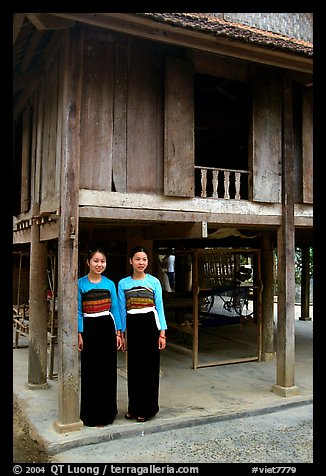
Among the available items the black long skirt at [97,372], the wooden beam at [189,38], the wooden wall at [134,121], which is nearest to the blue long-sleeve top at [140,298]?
the black long skirt at [97,372]

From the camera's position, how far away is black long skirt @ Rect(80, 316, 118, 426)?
5816mm

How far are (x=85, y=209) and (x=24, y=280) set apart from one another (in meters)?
7.50

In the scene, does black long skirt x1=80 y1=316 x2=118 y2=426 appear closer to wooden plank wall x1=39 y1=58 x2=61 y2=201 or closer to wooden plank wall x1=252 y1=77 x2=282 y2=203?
wooden plank wall x1=39 y1=58 x2=61 y2=201

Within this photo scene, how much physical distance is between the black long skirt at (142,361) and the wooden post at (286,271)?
94.9 inches

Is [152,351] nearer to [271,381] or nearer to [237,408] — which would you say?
[237,408]

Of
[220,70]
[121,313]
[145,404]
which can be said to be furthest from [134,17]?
[145,404]

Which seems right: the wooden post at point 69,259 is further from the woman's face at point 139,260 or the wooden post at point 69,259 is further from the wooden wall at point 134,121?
the woman's face at point 139,260

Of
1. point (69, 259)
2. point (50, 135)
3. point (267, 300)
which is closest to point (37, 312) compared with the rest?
point (69, 259)

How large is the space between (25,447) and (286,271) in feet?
15.0

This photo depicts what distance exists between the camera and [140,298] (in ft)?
19.6

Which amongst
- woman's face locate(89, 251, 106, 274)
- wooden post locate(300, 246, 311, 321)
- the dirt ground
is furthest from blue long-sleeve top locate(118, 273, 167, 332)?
wooden post locate(300, 246, 311, 321)

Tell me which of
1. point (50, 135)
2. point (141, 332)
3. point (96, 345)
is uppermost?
point (50, 135)

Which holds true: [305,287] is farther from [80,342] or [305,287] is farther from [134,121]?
[80,342]

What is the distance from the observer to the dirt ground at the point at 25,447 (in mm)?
5305
